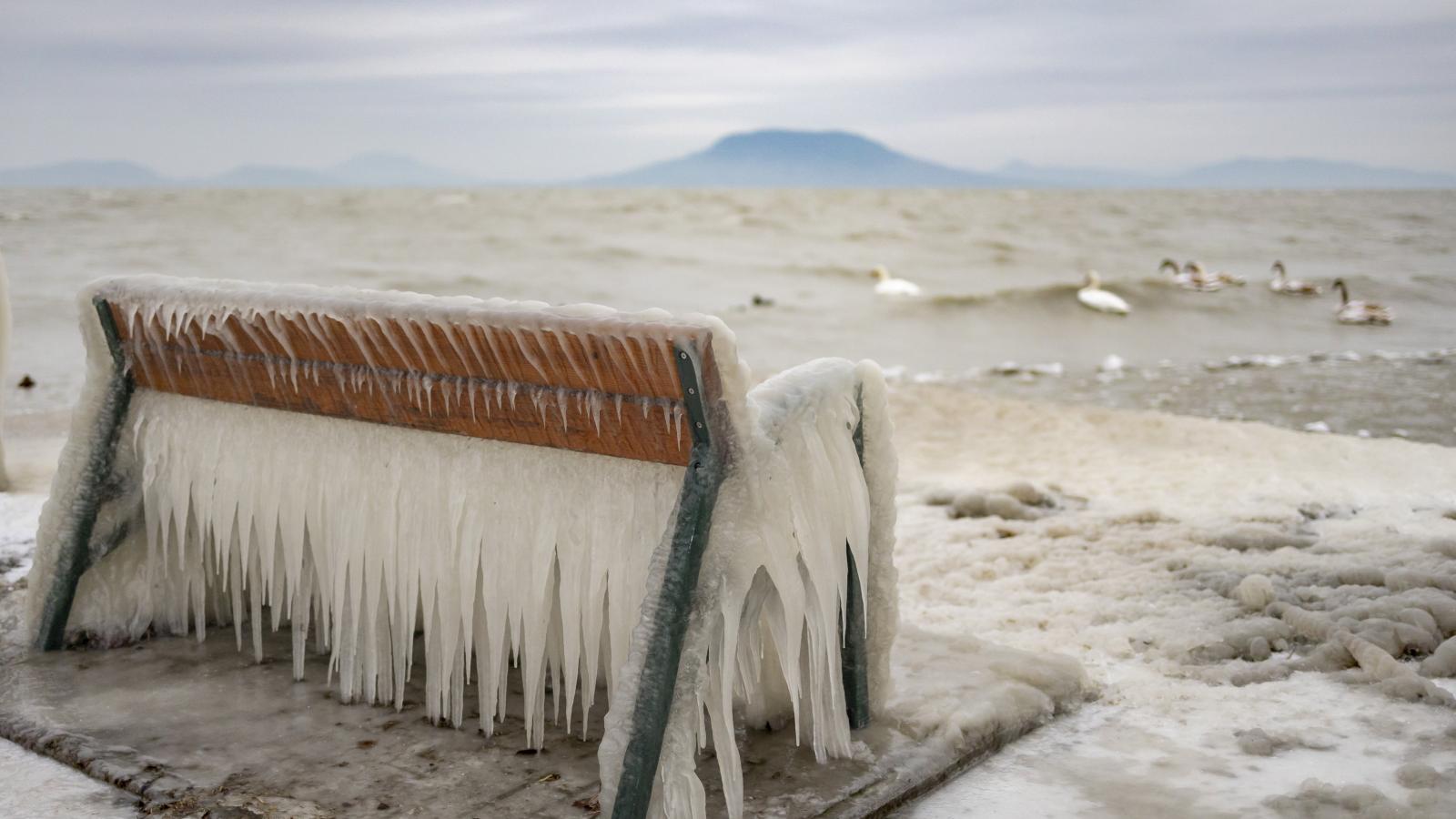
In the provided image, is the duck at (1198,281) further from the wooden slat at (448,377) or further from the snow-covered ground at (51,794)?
the snow-covered ground at (51,794)

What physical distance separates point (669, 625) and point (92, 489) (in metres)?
1.98

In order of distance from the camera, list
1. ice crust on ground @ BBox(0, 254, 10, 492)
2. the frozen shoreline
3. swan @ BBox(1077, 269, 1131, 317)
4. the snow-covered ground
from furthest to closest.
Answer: swan @ BBox(1077, 269, 1131, 317)
ice crust on ground @ BBox(0, 254, 10, 492)
the frozen shoreline
the snow-covered ground

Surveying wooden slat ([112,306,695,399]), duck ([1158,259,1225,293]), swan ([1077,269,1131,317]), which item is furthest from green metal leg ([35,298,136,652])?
duck ([1158,259,1225,293])

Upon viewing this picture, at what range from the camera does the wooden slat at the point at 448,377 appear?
7.32 ft

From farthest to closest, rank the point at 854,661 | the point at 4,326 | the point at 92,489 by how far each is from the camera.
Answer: the point at 4,326
the point at 92,489
the point at 854,661

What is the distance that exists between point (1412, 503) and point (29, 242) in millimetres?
25767

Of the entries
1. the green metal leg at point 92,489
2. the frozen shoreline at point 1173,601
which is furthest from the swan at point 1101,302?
the green metal leg at point 92,489

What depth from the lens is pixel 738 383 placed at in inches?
84.9

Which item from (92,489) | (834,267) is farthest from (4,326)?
(834,267)

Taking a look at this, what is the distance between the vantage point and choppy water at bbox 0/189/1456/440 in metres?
15.2

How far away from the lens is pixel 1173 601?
161 inches

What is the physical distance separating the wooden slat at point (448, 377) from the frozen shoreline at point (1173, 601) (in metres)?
1.11

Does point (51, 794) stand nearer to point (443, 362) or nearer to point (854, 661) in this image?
point (443, 362)

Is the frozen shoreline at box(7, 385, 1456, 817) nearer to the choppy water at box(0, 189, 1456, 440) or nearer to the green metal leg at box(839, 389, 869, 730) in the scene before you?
the green metal leg at box(839, 389, 869, 730)
